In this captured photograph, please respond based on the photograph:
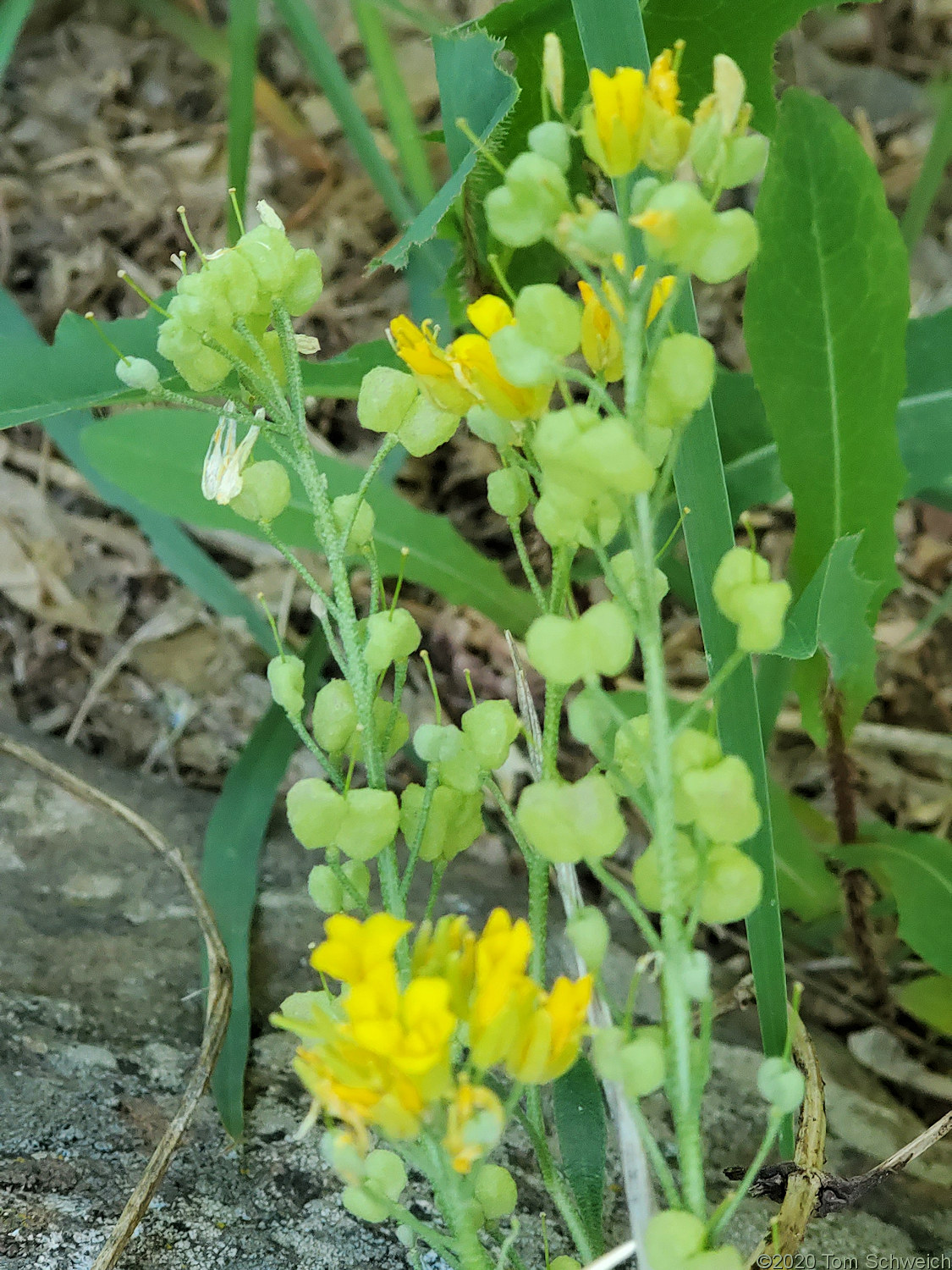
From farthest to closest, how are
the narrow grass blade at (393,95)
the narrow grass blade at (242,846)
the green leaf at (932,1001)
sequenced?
the narrow grass blade at (393,95)
the green leaf at (932,1001)
the narrow grass blade at (242,846)

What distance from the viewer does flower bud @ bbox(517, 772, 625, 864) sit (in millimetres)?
281

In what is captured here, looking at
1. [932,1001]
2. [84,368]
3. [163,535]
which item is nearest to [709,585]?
[84,368]

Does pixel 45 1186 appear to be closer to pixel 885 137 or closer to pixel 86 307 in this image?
pixel 86 307

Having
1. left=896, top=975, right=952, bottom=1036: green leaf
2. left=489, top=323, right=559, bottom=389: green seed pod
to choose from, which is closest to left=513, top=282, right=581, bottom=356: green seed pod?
left=489, top=323, right=559, bottom=389: green seed pod

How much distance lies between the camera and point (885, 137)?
3.95 ft

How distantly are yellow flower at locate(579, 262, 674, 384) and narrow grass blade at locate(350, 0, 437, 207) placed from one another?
0.68m

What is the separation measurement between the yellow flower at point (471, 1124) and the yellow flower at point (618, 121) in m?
0.24

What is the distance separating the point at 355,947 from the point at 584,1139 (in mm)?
175

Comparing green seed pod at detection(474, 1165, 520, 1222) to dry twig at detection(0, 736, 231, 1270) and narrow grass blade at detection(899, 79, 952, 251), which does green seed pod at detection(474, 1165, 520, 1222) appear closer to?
dry twig at detection(0, 736, 231, 1270)

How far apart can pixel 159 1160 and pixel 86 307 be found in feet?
3.16

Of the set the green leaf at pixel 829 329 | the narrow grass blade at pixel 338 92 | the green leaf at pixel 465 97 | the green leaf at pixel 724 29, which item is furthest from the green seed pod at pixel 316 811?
the narrow grass blade at pixel 338 92

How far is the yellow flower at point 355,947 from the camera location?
0.27m

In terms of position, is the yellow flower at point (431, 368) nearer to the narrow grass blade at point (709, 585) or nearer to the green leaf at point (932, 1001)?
the narrow grass blade at point (709, 585)

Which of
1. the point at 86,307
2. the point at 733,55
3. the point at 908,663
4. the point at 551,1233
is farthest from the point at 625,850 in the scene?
the point at 86,307
